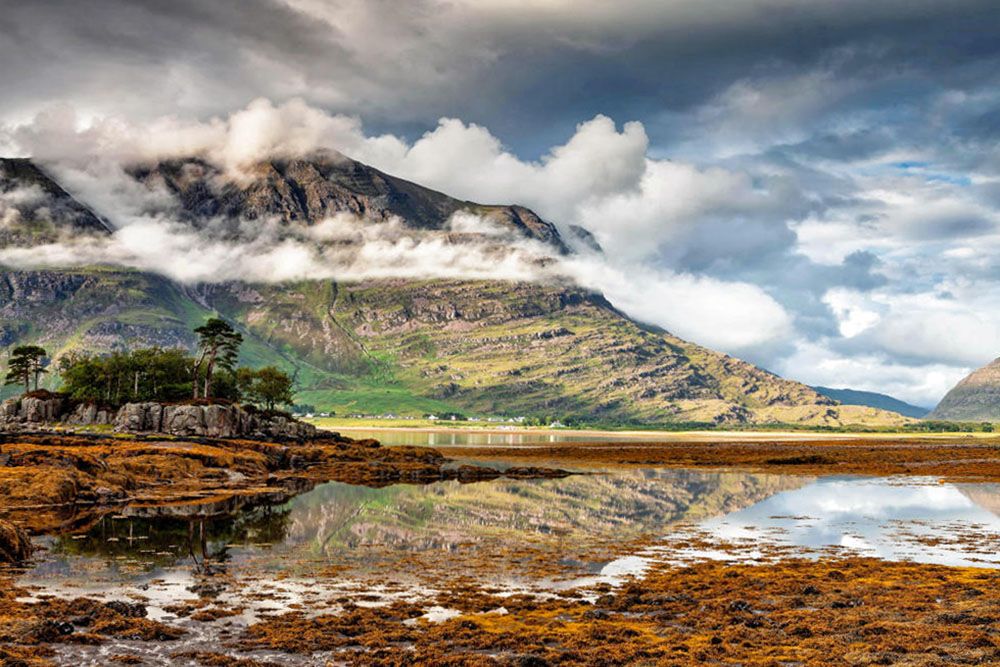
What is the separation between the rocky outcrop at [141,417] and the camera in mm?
125062

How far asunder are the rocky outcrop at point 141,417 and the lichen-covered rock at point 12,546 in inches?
3303

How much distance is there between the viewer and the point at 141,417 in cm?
12544

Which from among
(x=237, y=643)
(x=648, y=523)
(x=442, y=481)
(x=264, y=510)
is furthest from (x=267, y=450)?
(x=237, y=643)

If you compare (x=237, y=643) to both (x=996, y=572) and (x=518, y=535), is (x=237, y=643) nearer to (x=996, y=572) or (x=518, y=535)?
(x=518, y=535)

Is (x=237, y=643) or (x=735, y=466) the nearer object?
(x=237, y=643)

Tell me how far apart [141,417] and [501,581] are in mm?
104683

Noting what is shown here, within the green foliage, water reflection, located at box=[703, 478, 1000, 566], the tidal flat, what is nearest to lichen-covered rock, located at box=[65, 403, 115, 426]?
the green foliage

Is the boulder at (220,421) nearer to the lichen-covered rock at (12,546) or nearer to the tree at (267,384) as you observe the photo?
the tree at (267,384)

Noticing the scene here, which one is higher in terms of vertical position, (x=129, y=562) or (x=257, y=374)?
(x=257, y=374)

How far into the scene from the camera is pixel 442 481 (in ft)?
339

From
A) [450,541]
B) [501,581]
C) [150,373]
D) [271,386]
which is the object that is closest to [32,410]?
[150,373]

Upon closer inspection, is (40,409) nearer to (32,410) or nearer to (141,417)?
(32,410)

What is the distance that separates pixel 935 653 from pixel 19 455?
273 feet

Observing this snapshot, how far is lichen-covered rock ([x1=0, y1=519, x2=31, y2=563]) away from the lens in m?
39.6
